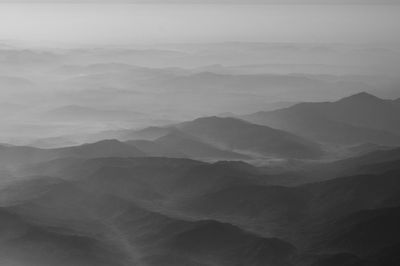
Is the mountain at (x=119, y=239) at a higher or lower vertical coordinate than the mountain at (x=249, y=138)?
lower

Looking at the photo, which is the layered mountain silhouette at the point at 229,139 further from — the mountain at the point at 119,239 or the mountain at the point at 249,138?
the mountain at the point at 119,239

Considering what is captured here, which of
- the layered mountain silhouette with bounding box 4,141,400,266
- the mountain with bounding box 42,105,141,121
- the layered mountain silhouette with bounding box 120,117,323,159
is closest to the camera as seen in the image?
the layered mountain silhouette with bounding box 4,141,400,266

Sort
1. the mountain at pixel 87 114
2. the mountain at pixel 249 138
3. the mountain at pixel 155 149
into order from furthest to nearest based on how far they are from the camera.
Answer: the mountain at pixel 87 114 → the mountain at pixel 249 138 → the mountain at pixel 155 149

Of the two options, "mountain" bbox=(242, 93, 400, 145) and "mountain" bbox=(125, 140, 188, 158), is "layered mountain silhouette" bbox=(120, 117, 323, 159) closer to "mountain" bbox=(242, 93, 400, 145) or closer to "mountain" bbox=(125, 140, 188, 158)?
"mountain" bbox=(125, 140, 188, 158)

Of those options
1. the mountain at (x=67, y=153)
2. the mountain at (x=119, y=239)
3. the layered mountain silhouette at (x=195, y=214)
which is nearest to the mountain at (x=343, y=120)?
the layered mountain silhouette at (x=195, y=214)

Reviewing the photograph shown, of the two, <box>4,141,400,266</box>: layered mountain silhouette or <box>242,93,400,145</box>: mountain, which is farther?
<box>242,93,400,145</box>: mountain

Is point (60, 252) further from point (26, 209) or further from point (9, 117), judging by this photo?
point (9, 117)

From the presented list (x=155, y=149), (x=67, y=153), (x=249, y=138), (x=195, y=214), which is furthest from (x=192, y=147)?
(x=195, y=214)

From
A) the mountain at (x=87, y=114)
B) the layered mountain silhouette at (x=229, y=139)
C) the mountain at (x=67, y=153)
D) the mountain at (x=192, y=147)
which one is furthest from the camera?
the mountain at (x=87, y=114)

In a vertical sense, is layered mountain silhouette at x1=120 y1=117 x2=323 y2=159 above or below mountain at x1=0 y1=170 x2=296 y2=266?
above

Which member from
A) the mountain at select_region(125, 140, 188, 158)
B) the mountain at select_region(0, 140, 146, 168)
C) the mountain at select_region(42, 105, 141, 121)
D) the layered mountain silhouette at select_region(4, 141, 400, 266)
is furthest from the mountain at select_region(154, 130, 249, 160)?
the mountain at select_region(42, 105, 141, 121)
